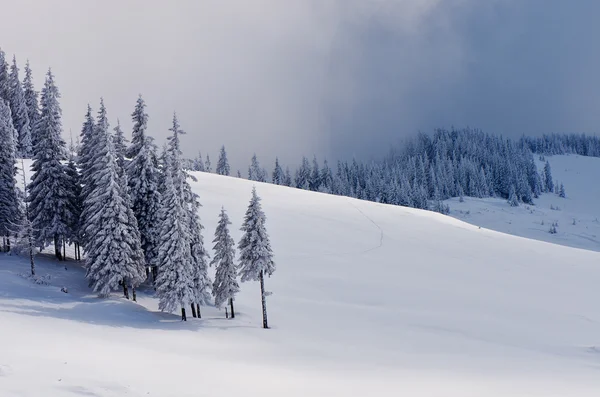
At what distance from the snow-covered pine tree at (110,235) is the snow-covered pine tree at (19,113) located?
171 feet

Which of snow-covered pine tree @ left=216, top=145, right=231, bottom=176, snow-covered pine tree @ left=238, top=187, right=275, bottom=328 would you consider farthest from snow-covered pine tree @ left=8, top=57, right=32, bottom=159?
snow-covered pine tree @ left=216, top=145, right=231, bottom=176

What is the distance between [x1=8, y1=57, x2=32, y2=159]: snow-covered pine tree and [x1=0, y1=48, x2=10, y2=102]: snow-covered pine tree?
525 mm

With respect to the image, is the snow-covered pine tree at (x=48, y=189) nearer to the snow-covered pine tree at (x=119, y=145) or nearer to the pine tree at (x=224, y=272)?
the snow-covered pine tree at (x=119, y=145)

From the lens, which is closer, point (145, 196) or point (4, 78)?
point (145, 196)

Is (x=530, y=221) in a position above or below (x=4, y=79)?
below

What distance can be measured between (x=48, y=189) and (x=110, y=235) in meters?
11.5

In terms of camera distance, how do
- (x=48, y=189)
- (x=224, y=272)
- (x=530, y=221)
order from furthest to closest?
1. (x=530, y=221)
2. (x=48, y=189)
3. (x=224, y=272)

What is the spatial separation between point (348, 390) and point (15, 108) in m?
88.1

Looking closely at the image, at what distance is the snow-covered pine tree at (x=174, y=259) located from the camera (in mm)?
33750

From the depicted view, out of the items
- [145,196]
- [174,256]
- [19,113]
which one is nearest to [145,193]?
[145,196]

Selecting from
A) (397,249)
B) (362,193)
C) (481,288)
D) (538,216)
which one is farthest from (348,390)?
(538,216)

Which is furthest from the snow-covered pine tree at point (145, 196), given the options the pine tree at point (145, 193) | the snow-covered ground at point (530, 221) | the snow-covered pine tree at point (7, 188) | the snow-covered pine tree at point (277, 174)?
the snow-covered pine tree at point (277, 174)

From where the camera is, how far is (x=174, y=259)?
34.1 metres

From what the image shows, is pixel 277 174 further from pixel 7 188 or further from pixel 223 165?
pixel 7 188
